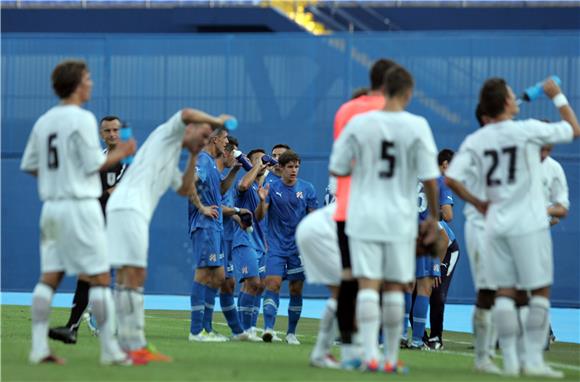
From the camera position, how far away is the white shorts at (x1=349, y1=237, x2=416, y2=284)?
26.7 feet

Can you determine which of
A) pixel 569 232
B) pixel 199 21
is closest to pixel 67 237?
pixel 569 232

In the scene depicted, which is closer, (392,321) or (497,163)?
(392,321)

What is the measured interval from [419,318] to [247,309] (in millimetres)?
1918

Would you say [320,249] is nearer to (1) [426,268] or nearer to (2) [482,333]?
(2) [482,333]

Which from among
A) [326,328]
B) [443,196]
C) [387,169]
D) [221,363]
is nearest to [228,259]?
[443,196]

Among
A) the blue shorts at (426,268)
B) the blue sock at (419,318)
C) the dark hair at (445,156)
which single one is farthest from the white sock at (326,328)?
the dark hair at (445,156)

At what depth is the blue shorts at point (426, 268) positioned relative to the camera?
13000 mm

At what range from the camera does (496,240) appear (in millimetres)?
8742

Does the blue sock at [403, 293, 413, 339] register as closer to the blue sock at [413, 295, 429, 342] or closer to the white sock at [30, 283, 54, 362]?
A: the blue sock at [413, 295, 429, 342]

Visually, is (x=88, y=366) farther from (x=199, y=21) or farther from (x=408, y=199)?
(x=199, y=21)

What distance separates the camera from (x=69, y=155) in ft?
27.5

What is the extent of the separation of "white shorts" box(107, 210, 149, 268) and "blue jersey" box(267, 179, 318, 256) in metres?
4.65

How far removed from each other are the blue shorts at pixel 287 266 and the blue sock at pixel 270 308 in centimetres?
23

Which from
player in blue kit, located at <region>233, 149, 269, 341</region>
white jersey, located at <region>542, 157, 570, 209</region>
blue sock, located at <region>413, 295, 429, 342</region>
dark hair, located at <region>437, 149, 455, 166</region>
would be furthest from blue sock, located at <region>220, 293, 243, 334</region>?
white jersey, located at <region>542, 157, 570, 209</region>
